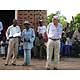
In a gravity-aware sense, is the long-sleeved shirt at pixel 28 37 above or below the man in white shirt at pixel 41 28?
below

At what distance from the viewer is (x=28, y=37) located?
15320 mm

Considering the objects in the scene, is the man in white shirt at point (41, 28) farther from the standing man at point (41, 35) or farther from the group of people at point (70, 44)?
the group of people at point (70, 44)

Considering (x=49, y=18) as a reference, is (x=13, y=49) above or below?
below

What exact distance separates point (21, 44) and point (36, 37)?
43cm

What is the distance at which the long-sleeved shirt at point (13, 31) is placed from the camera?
49.8 feet

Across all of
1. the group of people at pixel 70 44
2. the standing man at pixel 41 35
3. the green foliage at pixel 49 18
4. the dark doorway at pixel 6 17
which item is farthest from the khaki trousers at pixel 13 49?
the group of people at pixel 70 44

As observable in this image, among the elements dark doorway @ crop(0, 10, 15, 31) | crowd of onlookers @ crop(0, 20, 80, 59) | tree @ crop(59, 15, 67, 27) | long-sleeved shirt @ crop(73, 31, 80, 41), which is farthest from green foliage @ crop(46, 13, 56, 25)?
dark doorway @ crop(0, 10, 15, 31)

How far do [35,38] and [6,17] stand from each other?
0.92 m

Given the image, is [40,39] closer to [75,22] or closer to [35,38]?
[35,38]

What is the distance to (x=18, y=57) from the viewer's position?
15148 millimetres

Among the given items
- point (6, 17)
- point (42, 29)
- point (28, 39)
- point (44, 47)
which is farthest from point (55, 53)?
point (6, 17)

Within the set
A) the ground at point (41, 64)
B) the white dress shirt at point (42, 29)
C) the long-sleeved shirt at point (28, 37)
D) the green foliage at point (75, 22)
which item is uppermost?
the green foliage at point (75, 22)

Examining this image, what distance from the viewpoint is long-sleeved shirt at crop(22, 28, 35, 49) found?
15266 millimetres
